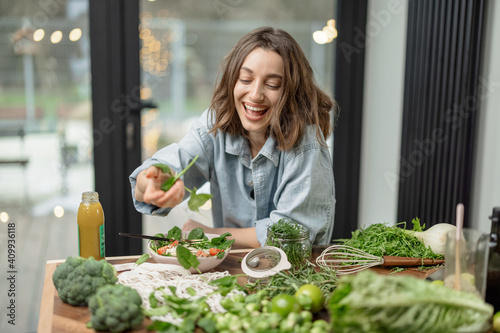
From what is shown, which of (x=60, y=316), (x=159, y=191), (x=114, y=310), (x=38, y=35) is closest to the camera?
(x=114, y=310)

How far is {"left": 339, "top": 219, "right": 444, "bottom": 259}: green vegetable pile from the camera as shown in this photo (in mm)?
1561

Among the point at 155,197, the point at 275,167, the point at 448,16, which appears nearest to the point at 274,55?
the point at 275,167

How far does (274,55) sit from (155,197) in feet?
2.17

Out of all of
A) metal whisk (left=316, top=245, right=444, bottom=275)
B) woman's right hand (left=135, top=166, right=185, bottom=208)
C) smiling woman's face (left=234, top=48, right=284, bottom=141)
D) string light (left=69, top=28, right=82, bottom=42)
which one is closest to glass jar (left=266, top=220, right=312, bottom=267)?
metal whisk (left=316, top=245, right=444, bottom=275)

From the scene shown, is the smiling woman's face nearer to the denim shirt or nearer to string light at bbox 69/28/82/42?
the denim shirt

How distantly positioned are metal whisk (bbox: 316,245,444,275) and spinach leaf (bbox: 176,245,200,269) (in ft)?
1.20

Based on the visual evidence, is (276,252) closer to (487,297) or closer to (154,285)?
(154,285)

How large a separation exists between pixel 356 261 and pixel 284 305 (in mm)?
443

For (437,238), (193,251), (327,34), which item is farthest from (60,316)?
(327,34)

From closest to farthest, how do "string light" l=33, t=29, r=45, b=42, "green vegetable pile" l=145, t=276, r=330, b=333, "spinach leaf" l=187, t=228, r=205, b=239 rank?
"green vegetable pile" l=145, t=276, r=330, b=333
"spinach leaf" l=187, t=228, r=205, b=239
"string light" l=33, t=29, r=45, b=42

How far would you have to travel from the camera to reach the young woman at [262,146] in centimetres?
172

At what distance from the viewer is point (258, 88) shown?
1.71 m

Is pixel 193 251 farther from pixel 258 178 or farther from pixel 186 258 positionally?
pixel 258 178

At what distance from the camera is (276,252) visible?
143cm
